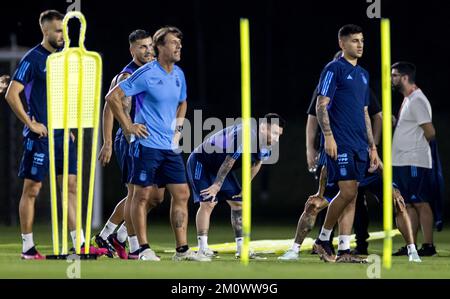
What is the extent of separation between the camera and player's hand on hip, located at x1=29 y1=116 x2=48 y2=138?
13.6m

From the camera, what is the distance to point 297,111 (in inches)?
1284

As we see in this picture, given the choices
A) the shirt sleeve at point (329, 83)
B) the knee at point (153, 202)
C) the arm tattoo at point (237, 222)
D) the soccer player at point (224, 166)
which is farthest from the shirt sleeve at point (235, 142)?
the shirt sleeve at point (329, 83)

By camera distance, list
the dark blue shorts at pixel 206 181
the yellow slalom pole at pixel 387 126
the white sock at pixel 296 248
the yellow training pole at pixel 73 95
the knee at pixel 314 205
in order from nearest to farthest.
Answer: the yellow slalom pole at pixel 387 126 < the yellow training pole at pixel 73 95 < the white sock at pixel 296 248 < the knee at pixel 314 205 < the dark blue shorts at pixel 206 181

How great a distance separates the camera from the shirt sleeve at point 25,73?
44.8 feet

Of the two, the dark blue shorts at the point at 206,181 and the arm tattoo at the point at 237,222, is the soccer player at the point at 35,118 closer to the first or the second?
the dark blue shorts at the point at 206,181

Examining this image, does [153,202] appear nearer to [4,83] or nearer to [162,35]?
[162,35]

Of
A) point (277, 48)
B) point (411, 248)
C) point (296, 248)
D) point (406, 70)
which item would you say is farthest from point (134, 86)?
point (277, 48)

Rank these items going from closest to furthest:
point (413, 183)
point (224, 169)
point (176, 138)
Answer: point (176, 138)
point (224, 169)
point (413, 183)

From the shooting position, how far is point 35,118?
13828 mm

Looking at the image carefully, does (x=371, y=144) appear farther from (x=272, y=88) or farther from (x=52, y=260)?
(x=272, y=88)

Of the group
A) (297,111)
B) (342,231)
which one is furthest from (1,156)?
(297,111)

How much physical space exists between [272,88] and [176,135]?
1947 centimetres

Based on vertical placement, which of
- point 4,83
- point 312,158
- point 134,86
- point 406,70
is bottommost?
point 312,158

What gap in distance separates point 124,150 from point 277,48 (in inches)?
755
